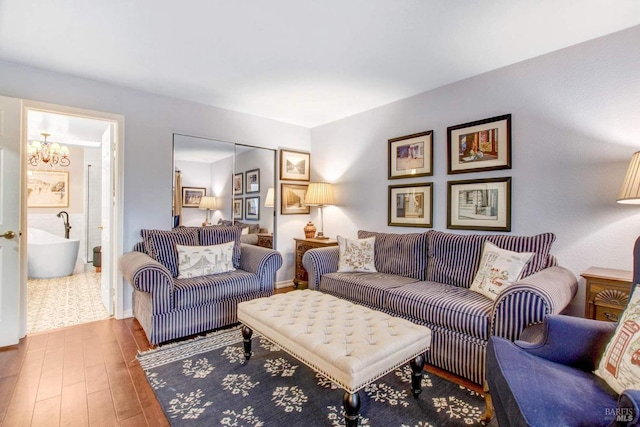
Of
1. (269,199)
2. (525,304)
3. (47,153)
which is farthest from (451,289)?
(47,153)

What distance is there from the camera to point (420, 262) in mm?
2945

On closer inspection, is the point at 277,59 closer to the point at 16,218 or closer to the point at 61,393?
the point at 16,218

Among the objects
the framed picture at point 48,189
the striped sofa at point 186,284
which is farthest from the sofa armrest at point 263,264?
the framed picture at point 48,189

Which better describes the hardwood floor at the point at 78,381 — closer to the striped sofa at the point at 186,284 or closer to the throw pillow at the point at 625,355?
the striped sofa at the point at 186,284

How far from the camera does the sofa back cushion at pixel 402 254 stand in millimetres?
2953

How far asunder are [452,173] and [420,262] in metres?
0.97

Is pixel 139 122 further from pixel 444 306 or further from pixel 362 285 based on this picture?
pixel 444 306

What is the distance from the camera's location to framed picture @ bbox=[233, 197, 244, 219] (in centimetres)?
404

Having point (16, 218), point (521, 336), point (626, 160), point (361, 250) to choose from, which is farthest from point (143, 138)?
point (626, 160)

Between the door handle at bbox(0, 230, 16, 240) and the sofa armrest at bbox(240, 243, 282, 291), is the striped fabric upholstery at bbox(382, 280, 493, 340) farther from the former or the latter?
the door handle at bbox(0, 230, 16, 240)

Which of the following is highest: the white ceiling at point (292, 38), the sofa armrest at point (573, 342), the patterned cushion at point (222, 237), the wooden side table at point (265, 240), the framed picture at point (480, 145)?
the white ceiling at point (292, 38)

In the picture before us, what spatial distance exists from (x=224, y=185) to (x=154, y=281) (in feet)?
5.89

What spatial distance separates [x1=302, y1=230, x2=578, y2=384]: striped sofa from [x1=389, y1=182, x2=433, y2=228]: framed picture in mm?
383

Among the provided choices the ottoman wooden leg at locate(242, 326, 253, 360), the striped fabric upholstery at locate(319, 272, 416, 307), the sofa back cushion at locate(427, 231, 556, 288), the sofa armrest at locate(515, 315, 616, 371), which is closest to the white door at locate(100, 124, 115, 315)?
the ottoman wooden leg at locate(242, 326, 253, 360)
